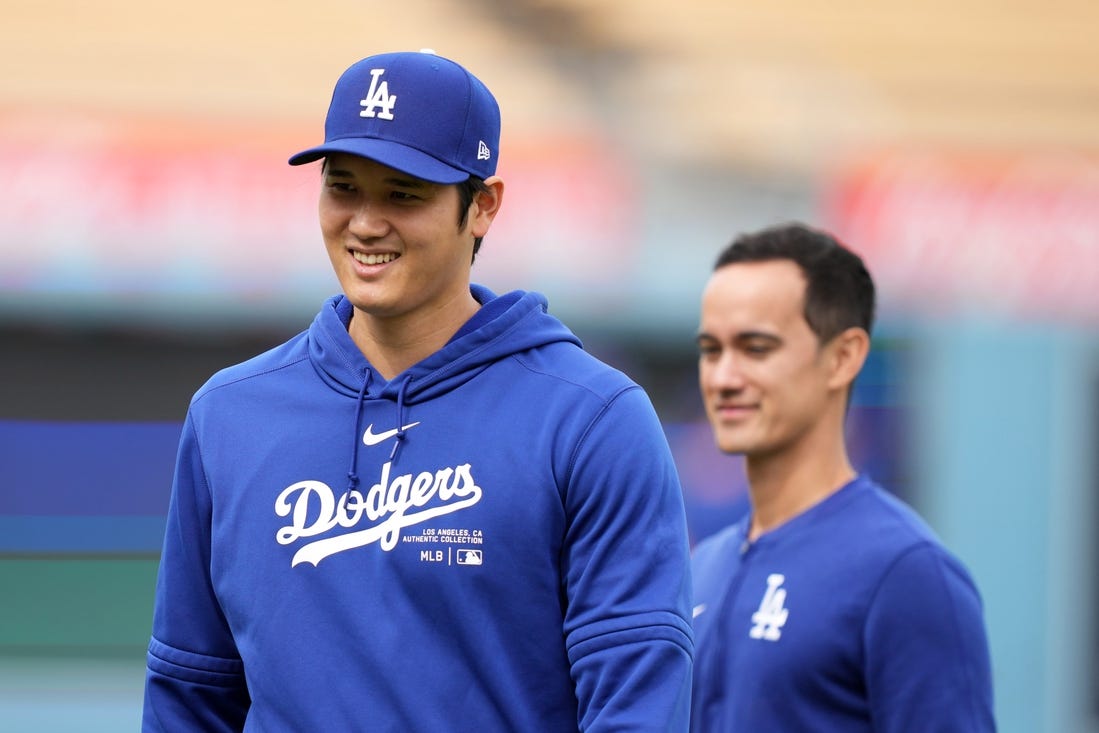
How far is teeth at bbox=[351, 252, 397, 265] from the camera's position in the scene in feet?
5.59

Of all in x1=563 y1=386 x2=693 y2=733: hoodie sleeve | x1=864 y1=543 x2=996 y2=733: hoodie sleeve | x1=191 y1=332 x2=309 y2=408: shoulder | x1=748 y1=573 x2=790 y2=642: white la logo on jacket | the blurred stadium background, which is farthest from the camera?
the blurred stadium background

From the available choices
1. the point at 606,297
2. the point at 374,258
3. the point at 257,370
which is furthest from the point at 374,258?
the point at 606,297

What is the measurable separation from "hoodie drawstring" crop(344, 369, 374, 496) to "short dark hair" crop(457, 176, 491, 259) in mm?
212

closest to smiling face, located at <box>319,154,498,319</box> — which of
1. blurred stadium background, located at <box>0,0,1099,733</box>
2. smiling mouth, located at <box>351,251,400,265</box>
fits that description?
smiling mouth, located at <box>351,251,400,265</box>

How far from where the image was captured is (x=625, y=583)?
1644 mm

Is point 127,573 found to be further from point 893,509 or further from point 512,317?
point 512,317

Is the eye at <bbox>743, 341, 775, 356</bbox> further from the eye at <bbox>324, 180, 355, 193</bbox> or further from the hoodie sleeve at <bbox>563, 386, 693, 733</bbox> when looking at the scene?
the eye at <bbox>324, 180, 355, 193</bbox>

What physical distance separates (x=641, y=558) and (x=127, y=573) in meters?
4.44

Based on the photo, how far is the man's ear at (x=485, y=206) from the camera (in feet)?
5.83

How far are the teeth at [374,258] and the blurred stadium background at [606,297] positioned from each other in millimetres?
4314

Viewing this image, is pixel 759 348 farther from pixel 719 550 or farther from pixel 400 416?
pixel 400 416

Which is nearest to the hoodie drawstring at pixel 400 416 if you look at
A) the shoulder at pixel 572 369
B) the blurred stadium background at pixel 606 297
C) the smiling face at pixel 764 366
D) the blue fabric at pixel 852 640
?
the shoulder at pixel 572 369

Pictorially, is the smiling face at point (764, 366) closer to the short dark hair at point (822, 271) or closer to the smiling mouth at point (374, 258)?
the short dark hair at point (822, 271)

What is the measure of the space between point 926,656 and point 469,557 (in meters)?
0.98
